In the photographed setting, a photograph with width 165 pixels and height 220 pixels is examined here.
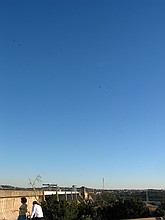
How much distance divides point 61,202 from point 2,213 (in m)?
4.82

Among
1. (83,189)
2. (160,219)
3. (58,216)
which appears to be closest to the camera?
(160,219)

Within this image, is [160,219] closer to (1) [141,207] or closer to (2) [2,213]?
(1) [141,207]

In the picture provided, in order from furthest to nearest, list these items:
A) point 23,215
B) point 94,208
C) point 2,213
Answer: point 94,208
point 2,213
point 23,215

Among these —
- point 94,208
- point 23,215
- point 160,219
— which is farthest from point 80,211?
point 23,215

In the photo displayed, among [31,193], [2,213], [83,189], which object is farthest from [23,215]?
[83,189]

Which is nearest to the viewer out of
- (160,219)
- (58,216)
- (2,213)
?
(160,219)

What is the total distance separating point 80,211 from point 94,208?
1546mm

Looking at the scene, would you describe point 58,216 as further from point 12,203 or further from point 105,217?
point 12,203

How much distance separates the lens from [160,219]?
57.0 ft

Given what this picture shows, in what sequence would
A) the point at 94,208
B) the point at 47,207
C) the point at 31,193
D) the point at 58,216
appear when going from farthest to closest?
1. the point at 31,193
2. the point at 94,208
3. the point at 47,207
4. the point at 58,216

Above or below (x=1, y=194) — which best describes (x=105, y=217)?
below

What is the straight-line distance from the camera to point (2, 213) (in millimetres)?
23750

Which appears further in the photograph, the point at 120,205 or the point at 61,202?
the point at 120,205

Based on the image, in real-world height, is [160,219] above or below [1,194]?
below
